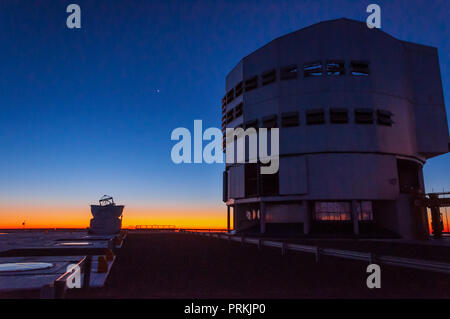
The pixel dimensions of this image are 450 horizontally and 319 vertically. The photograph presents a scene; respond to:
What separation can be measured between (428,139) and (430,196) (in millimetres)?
10458

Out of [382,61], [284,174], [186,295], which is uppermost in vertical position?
[382,61]

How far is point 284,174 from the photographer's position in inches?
1895

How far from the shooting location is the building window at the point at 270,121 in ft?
164

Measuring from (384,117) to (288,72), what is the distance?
49.9 ft

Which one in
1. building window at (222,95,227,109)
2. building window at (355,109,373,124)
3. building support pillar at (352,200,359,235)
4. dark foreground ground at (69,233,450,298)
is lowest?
dark foreground ground at (69,233,450,298)

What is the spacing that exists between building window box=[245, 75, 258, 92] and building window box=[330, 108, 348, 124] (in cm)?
1368

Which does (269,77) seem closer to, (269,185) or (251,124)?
(251,124)

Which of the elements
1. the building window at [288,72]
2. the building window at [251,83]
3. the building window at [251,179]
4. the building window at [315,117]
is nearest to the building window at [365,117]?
the building window at [315,117]

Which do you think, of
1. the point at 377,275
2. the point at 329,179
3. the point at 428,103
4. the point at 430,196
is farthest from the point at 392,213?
the point at 377,275

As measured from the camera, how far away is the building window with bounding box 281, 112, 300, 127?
4838 cm

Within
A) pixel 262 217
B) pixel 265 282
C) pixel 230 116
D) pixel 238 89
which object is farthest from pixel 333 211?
pixel 265 282

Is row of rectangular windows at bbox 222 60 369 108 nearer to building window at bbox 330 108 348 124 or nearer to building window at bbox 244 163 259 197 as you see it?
building window at bbox 330 108 348 124

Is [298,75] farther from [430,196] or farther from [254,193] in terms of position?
[430,196]

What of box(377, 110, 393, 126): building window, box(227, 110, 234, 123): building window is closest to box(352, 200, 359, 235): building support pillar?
box(377, 110, 393, 126): building window
